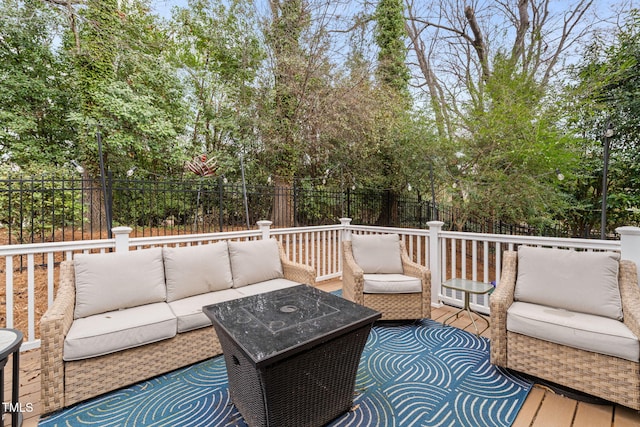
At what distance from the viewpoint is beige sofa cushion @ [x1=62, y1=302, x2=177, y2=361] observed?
1.92 metres

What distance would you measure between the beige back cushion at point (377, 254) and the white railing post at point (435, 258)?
508mm

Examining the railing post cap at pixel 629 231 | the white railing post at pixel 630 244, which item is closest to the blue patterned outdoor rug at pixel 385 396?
the white railing post at pixel 630 244

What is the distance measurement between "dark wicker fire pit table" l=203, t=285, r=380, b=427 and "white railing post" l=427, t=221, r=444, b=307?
2.17 meters

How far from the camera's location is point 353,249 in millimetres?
3666

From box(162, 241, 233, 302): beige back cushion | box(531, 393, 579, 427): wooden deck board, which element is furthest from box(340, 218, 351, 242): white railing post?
box(531, 393, 579, 427): wooden deck board

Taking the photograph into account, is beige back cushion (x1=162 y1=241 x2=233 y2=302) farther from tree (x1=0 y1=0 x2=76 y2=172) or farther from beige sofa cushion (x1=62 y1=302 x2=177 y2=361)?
tree (x1=0 y1=0 x2=76 y2=172)

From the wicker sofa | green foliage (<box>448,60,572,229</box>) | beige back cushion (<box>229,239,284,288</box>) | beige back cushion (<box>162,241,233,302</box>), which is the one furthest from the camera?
green foliage (<box>448,60,572,229</box>)

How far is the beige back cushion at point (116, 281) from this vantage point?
2.29 m

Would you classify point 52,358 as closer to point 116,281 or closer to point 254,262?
point 116,281

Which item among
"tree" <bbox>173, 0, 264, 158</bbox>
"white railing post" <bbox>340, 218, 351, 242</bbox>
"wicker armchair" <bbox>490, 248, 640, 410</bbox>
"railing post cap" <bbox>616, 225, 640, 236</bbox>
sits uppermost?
"tree" <bbox>173, 0, 264, 158</bbox>

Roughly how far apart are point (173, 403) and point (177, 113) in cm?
751

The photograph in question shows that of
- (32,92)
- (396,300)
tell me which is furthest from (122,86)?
(396,300)

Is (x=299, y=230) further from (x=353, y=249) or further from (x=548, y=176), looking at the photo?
(x=548, y=176)

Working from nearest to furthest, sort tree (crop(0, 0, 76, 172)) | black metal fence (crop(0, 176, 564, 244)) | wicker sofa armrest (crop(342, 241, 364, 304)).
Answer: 1. wicker sofa armrest (crop(342, 241, 364, 304))
2. tree (crop(0, 0, 76, 172))
3. black metal fence (crop(0, 176, 564, 244))
